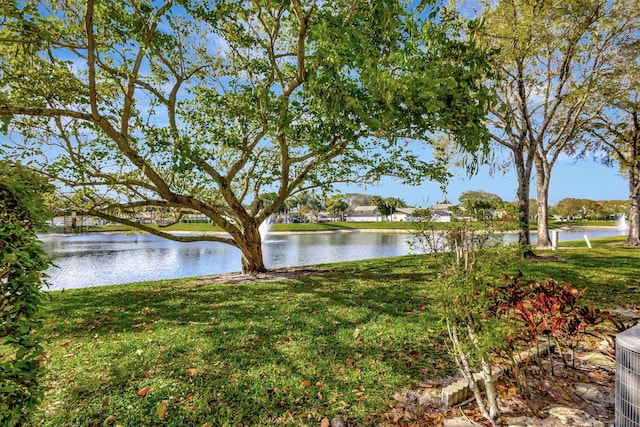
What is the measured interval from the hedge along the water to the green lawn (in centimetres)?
33

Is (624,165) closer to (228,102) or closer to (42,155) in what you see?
(228,102)

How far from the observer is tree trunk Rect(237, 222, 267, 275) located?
8.77 metres

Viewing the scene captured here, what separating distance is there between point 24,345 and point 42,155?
7184mm

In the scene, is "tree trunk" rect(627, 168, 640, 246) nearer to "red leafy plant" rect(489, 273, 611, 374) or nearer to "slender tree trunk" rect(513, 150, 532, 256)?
"slender tree trunk" rect(513, 150, 532, 256)

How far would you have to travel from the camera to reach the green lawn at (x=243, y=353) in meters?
2.69

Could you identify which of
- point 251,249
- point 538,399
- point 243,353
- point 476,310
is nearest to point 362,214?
point 251,249

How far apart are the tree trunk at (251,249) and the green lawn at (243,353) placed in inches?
87.1

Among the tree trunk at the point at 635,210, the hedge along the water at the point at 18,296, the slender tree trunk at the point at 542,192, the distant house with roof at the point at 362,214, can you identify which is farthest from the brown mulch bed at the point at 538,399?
the distant house with roof at the point at 362,214

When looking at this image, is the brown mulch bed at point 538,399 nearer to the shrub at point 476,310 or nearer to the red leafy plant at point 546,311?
the shrub at point 476,310

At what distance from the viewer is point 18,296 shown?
1.82 meters

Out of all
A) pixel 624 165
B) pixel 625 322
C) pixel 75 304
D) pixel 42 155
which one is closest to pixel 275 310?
pixel 75 304

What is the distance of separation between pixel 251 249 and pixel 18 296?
712cm

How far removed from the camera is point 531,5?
350 inches

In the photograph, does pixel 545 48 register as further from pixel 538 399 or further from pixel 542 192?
pixel 538 399
